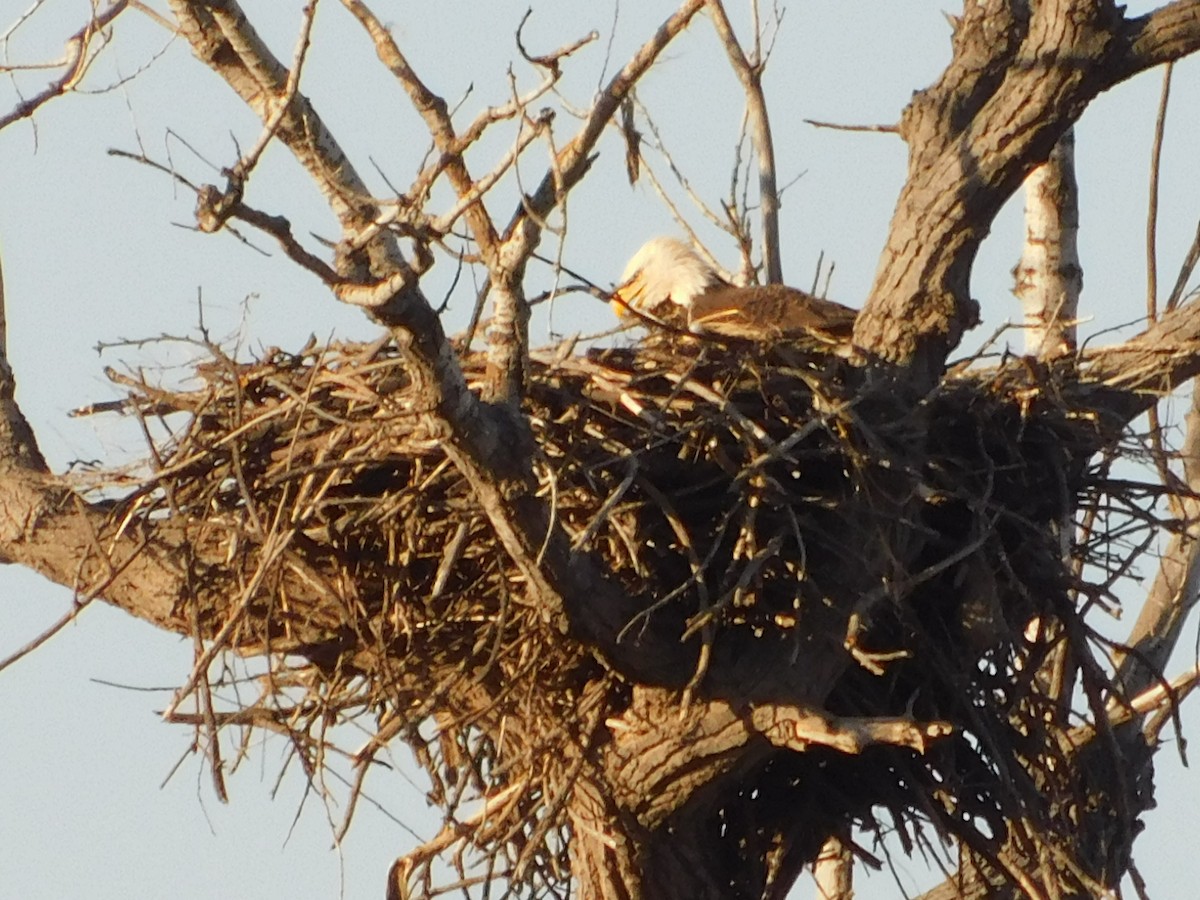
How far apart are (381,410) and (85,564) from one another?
1.08 metres

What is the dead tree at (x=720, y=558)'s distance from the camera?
3951 mm

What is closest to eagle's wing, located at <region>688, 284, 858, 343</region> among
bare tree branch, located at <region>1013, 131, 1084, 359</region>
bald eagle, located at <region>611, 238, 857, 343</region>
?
bald eagle, located at <region>611, 238, 857, 343</region>

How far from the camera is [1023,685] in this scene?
4402 mm

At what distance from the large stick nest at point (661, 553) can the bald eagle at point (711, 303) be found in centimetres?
38

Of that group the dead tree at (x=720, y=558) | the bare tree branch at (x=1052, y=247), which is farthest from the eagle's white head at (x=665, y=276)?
the dead tree at (x=720, y=558)

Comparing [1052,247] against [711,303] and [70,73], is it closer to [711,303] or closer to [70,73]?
[711,303]

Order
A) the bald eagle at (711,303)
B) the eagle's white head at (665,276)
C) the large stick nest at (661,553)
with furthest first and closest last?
the eagle's white head at (665,276) → the bald eagle at (711,303) → the large stick nest at (661,553)

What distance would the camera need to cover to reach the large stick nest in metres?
3.95

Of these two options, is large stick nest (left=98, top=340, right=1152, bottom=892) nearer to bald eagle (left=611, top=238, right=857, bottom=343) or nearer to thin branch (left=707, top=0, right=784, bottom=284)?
bald eagle (left=611, top=238, right=857, bottom=343)

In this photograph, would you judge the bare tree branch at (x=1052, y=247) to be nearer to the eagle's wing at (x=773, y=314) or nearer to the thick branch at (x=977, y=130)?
the eagle's wing at (x=773, y=314)

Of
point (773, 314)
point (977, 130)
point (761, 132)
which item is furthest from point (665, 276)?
point (977, 130)

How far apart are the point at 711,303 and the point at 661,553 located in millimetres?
1779

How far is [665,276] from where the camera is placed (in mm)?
6633

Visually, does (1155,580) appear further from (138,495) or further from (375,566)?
(138,495)
